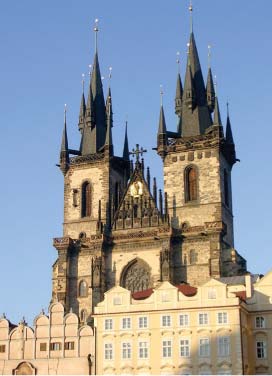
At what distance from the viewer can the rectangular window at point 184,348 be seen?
1949 inches

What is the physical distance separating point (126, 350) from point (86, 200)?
27.3 m

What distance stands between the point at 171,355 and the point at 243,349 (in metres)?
4.82

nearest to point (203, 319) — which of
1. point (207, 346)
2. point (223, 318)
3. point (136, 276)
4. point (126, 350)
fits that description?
point (223, 318)

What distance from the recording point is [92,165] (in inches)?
3029

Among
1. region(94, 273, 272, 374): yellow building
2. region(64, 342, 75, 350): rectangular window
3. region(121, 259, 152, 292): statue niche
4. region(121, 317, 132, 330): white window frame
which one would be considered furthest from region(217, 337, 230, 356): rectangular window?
region(121, 259, 152, 292): statue niche

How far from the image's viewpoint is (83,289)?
7100 cm

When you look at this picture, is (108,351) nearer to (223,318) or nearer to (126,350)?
(126,350)

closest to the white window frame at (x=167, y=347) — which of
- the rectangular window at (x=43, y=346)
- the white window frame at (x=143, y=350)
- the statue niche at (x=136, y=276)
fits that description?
the white window frame at (x=143, y=350)

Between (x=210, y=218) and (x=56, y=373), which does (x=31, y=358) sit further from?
(x=210, y=218)

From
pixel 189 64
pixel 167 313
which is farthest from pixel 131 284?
pixel 189 64

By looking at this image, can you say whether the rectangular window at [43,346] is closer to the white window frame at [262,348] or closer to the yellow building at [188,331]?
the yellow building at [188,331]

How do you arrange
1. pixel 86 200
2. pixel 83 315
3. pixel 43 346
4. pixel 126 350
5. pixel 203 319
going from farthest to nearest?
pixel 86 200 → pixel 83 315 → pixel 43 346 → pixel 126 350 → pixel 203 319

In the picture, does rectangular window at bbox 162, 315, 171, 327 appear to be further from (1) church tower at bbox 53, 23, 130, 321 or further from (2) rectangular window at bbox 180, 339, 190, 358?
(1) church tower at bbox 53, 23, 130, 321

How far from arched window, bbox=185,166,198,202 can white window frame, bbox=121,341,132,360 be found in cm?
2266
